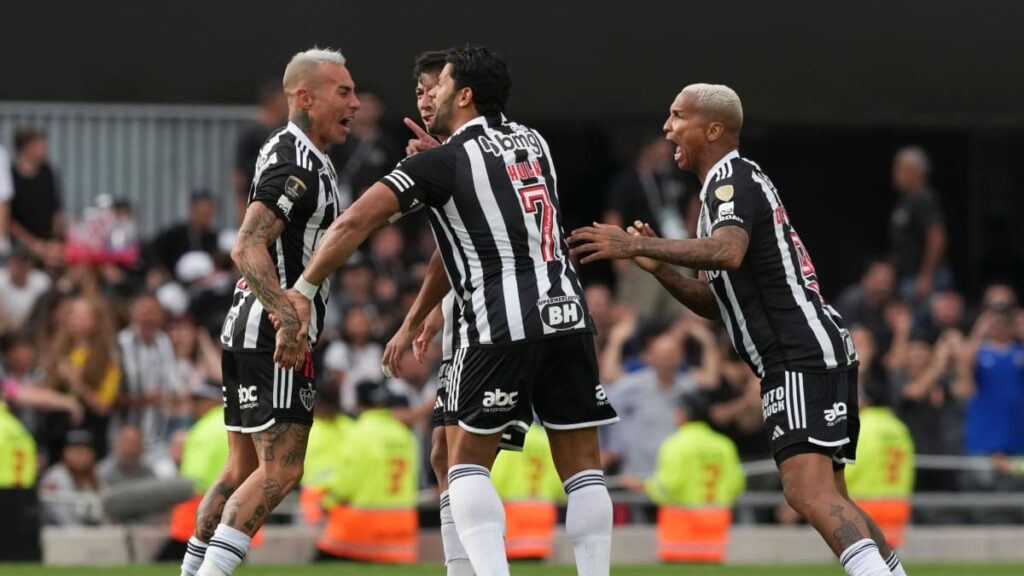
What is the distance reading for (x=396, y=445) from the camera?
1595 centimetres

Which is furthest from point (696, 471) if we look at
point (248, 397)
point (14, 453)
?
point (248, 397)

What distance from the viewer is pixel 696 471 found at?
16750 mm

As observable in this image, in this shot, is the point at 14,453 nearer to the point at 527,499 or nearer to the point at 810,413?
the point at 527,499

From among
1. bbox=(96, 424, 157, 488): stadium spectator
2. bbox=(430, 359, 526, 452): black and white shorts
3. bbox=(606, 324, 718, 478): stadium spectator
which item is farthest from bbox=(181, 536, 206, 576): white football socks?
bbox=(606, 324, 718, 478): stadium spectator

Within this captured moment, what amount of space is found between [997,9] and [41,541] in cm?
1126

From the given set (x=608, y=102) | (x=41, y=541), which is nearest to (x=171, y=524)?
(x=41, y=541)

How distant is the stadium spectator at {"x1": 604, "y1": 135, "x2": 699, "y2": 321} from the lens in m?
18.9

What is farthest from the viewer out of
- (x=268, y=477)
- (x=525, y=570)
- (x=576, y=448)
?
(x=525, y=570)

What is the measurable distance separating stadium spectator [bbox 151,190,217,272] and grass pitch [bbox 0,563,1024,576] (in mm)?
3966

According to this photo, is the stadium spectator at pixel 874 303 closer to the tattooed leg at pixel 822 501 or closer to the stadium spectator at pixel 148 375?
the stadium spectator at pixel 148 375

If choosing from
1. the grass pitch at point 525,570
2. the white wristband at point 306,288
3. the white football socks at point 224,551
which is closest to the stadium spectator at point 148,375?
the grass pitch at point 525,570

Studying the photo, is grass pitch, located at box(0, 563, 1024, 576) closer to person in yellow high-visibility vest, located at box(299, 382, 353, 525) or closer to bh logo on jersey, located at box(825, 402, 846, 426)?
person in yellow high-visibility vest, located at box(299, 382, 353, 525)

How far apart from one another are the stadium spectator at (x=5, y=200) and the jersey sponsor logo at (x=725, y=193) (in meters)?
9.88

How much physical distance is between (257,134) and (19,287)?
2446 millimetres
